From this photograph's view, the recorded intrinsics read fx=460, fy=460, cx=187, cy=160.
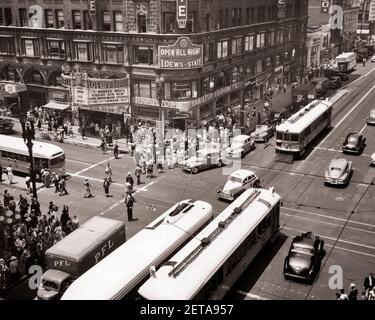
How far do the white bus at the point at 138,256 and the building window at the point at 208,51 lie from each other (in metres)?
27.7

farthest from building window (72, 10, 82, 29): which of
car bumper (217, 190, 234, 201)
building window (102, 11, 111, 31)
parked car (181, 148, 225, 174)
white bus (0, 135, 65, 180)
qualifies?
car bumper (217, 190, 234, 201)

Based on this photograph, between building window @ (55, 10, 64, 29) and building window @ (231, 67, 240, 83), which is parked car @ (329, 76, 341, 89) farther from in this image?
building window @ (55, 10, 64, 29)

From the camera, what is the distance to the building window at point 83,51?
1973 inches

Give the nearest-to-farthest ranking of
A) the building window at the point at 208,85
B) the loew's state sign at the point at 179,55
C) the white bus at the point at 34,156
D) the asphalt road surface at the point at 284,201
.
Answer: the asphalt road surface at the point at 284,201 → the white bus at the point at 34,156 → the loew's state sign at the point at 179,55 → the building window at the point at 208,85

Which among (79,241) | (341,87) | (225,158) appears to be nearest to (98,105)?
(225,158)

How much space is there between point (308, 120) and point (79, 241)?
26.7m

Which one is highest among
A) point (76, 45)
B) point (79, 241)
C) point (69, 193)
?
point (76, 45)

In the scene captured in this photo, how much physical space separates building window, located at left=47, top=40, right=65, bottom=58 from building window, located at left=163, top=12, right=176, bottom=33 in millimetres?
13338

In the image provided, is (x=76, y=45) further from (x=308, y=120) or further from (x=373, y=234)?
(x=373, y=234)

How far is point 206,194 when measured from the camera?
3341 centimetres

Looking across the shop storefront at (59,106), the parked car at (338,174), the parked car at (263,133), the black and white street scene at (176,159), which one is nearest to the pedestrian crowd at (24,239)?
the black and white street scene at (176,159)

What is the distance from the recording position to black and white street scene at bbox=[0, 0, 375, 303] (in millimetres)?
20703

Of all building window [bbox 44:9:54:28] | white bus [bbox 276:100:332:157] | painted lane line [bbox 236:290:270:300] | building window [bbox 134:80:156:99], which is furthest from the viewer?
building window [bbox 44:9:54:28]

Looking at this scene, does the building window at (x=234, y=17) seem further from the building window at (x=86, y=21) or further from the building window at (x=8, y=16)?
the building window at (x=8, y=16)
